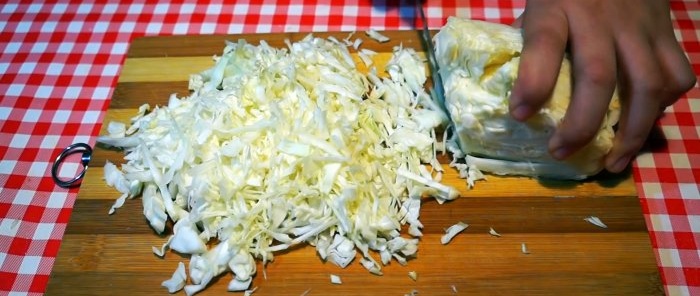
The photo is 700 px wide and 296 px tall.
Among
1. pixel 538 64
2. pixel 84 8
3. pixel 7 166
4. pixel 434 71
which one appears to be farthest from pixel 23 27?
pixel 538 64

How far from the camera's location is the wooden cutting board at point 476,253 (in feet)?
4.91

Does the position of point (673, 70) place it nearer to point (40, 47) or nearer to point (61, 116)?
point (61, 116)

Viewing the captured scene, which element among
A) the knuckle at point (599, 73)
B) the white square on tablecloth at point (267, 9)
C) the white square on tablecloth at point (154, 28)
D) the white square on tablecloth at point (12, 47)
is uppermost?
the knuckle at point (599, 73)

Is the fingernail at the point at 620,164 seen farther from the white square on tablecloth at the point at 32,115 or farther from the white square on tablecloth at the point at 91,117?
the white square on tablecloth at the point at 32,115

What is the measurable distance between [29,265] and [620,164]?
1.82 m

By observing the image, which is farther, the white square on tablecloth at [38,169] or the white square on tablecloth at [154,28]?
the white square on tablecloth at [154,28]

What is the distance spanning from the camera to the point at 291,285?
4.99 feet

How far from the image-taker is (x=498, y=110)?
155cm

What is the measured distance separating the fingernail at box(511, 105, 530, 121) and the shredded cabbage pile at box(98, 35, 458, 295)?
30 cm

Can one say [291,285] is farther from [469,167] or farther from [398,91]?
[398,91]

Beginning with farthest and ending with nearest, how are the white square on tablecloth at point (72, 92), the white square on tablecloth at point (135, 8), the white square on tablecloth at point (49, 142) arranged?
the white square on tablecloth at point (135, 8), the white square on tablecloth at point (72, 92), the white square on tablecloth at point (49, 142)

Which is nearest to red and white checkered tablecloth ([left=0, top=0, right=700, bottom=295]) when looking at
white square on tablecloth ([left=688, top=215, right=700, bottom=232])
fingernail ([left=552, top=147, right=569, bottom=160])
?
white square on tablecloth ([left=688, top=215, right=700, bottom=232])

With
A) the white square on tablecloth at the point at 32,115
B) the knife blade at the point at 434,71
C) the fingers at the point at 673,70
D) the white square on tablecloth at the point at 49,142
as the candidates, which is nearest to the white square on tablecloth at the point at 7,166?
the white square on tablecloth at the point at 49,142

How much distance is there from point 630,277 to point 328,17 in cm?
158
